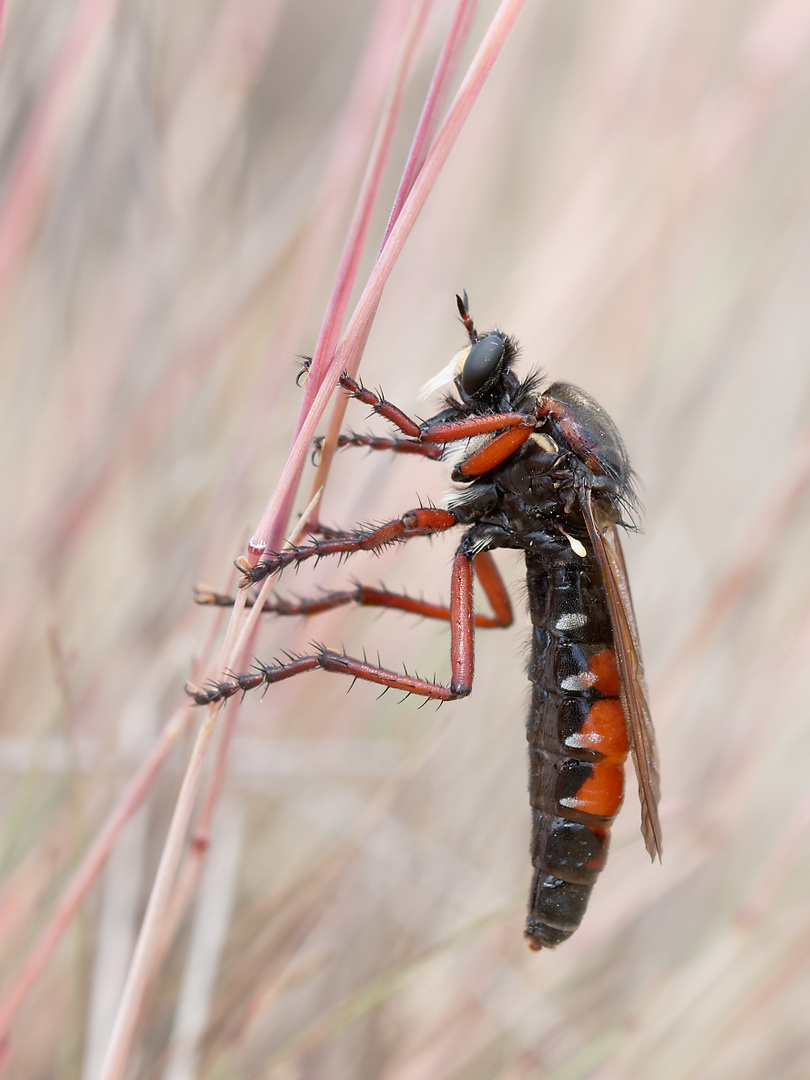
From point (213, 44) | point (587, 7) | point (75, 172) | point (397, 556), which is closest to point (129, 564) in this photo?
point (397, 556)

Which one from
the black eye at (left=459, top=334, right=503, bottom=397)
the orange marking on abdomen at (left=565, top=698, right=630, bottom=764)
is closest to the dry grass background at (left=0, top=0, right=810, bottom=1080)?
the orange marking on abdomen at (left=565, top=698, right=630, bottom=764)

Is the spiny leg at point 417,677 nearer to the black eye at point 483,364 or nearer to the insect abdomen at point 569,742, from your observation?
the insect abdomen at point 569,742

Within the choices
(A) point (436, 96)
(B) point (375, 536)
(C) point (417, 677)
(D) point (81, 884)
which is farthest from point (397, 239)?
(D) point (81, 884)

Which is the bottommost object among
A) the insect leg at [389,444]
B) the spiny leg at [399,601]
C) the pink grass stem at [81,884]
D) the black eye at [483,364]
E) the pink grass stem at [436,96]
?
the pink grass stem at [81,884]

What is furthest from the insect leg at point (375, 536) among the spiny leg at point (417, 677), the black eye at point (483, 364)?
the black eye at point (483, 364)

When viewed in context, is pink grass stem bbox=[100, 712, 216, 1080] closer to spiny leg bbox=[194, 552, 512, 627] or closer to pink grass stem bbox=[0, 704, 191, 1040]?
pink grass stem bbox=[0, 704, 191, 1040]

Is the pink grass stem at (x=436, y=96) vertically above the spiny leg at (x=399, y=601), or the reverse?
the pink grass stem at (x=436, y=96)

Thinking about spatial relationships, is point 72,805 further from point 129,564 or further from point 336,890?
point 129,564
